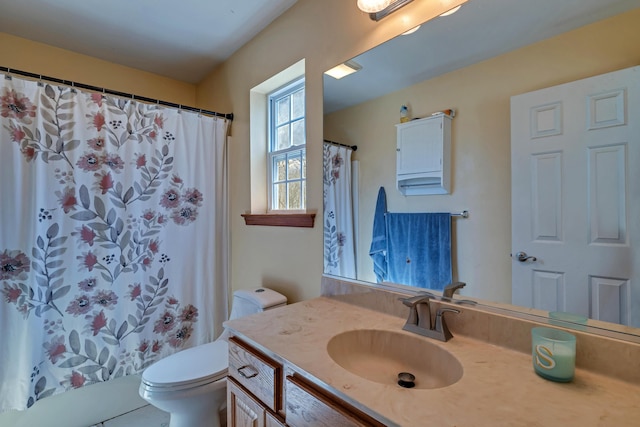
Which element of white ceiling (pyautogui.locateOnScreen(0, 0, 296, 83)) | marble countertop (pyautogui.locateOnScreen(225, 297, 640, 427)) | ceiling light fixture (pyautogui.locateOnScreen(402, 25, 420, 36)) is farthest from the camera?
white ceiling (pyautogui.locateOnScreen(0, 0, 296, 83))

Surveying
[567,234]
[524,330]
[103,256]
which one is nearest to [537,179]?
[567,234]

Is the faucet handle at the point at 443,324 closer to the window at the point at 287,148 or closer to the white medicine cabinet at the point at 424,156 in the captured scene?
the white medicine cabinet at the point at 424,156

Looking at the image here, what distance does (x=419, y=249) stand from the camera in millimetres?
1136

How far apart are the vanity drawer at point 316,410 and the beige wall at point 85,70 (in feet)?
8.60

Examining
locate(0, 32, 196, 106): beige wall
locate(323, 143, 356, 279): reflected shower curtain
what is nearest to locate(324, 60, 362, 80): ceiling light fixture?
locate(323, 143, 356, 279): reflected shower curtain

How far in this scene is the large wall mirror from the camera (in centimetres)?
77

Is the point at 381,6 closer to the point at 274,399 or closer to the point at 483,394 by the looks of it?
the point at 483,394

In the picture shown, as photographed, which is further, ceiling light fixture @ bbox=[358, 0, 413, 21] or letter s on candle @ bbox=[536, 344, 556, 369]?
ceiling light fixture @ bbox=[358, 0, 413, 21]

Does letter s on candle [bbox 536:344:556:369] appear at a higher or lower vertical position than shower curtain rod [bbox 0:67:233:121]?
lower

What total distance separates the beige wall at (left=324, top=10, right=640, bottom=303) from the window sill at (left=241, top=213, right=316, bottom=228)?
19.5 inches

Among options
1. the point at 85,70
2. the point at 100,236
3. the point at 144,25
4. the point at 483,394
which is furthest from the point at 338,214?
the point at 85,70

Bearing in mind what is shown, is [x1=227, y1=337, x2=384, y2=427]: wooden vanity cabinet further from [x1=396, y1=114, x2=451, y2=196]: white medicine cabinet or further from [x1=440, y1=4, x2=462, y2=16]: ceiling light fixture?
[x1=440, y1=4, x2=462, y2=16]: ceiling light fixture

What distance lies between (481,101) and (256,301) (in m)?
1.37

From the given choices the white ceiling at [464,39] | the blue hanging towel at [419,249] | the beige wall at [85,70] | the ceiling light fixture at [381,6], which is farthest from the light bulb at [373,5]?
the beige wall at [85,70]
